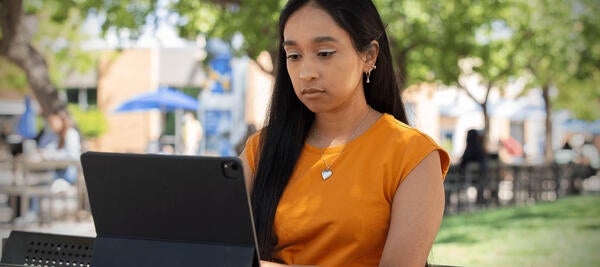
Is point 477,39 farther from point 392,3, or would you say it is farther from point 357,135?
point 357,135

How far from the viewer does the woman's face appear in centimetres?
192

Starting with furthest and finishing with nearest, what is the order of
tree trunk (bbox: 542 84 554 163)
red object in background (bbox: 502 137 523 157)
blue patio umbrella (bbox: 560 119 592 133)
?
blue patio umbrella (bbox: 560 119 592 133) → tree trunk (bbox: 542 84 554 163) → red object in background (bbox: 502 137 523 157)

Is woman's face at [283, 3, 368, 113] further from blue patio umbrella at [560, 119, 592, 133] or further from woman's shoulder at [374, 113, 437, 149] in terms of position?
blue patio umbrella at [560, 119, 592, 133]

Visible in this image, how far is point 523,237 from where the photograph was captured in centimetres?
969

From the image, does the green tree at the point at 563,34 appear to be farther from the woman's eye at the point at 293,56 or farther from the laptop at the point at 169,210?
the laptop at the point at 169,210

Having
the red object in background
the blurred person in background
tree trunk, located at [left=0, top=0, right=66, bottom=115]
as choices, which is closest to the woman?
tree trunk, located at [left=0, top=0, right=66, bottom=115]

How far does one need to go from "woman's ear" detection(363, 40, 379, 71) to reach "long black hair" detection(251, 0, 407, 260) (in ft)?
0.05

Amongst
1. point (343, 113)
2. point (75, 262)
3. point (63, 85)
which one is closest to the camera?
point (75, 262)

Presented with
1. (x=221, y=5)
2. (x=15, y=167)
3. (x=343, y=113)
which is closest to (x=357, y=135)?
(x=343, y=113)

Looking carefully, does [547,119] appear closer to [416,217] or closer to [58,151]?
[58,151]

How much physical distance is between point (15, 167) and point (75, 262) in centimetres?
814

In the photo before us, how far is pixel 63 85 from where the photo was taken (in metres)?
32.3

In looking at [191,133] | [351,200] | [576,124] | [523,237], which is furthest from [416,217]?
[576,124]

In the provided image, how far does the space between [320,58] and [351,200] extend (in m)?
0.34
